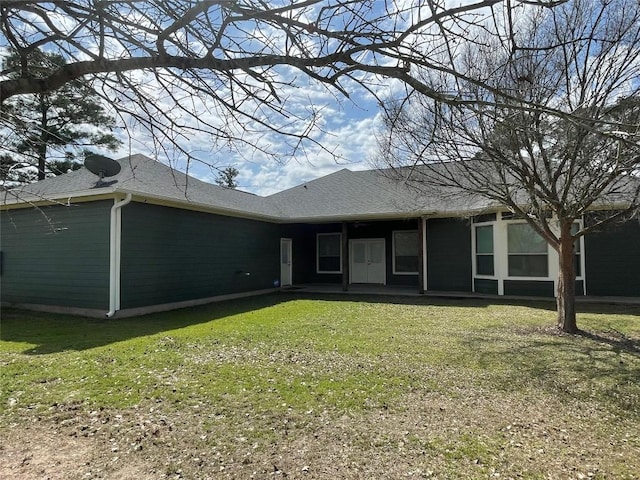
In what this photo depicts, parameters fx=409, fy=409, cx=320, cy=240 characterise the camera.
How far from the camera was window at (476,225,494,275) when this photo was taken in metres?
12.1

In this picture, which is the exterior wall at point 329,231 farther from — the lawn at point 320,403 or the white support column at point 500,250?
the lawn at point 320,403

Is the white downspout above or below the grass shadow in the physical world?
above

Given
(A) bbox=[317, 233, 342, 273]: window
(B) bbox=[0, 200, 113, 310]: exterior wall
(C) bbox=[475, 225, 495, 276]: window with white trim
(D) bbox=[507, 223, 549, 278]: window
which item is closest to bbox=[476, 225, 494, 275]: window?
(C) bbox=[475, 225, 495, 276]: window with white trim

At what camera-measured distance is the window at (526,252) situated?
11250 millimetres

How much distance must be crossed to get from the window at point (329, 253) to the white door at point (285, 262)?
5.14 feet

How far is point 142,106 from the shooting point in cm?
277

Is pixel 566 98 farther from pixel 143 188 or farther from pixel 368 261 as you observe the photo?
pixel 368 261

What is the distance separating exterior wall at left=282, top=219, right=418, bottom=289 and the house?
0.05 meters

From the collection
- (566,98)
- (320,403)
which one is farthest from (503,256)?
(320,403)

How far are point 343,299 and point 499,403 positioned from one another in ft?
26.5

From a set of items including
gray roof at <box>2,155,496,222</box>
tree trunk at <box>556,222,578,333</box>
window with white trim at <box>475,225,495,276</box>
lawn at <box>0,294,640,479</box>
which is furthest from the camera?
window with white trim at <box>475,225,495,276</box>

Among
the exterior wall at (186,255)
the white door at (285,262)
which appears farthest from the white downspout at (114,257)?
the white door at (285,262)

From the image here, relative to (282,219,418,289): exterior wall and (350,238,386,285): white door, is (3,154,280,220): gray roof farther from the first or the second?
(350,238,386,285): white door

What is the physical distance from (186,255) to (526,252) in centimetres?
922
